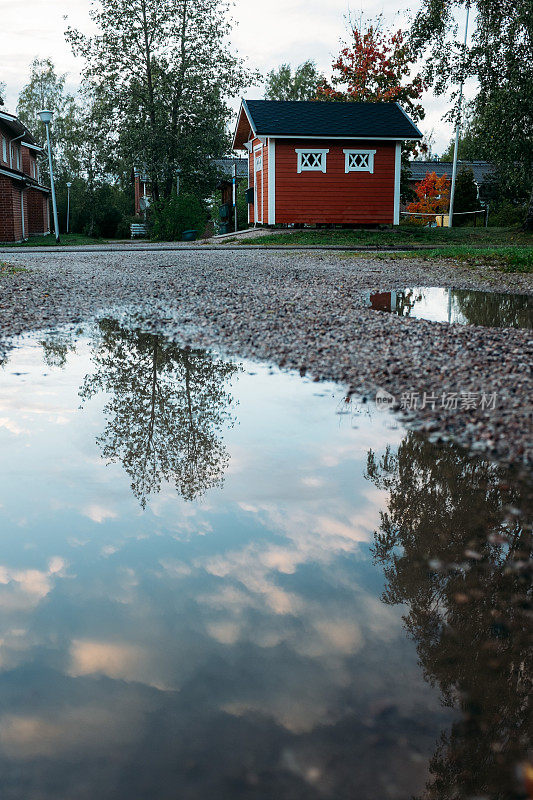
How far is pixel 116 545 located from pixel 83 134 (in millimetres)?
39556

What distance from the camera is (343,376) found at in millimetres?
5387

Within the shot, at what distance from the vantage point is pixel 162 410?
15.4 ft

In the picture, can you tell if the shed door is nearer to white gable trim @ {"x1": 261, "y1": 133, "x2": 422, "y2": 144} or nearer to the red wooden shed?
the red wooden shed

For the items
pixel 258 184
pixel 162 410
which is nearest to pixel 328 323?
pixel 162 410

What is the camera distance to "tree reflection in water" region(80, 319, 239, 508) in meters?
3.63

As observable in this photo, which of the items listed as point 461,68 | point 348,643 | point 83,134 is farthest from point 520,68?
point 348,643

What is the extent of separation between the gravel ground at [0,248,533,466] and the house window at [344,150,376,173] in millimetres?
13276

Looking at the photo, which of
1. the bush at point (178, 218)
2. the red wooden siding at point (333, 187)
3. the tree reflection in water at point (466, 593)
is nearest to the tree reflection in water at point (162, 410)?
the tree reflection in water at point (466, 593)

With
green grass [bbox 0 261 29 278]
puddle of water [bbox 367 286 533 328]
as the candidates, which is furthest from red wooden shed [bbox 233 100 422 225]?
puddle of water [bbox 367 286 533 328]

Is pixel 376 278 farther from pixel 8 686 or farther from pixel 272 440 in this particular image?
pixel 8 686

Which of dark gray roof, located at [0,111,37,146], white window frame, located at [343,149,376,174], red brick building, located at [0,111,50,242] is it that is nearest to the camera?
white window frame, located at [343,149,376,174]

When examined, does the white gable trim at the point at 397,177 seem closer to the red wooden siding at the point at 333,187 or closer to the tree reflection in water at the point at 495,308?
the red wooden siding at the point at 333,187

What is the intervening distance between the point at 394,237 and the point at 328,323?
1878 cm

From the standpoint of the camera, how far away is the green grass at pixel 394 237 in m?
23.4
